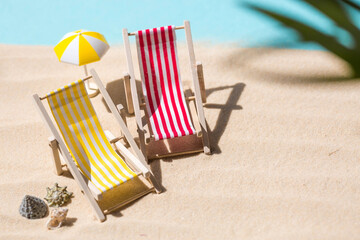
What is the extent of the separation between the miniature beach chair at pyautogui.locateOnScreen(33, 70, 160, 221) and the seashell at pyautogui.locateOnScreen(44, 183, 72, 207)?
0.21 m

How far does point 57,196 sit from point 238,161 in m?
1.49

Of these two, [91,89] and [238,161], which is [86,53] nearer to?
[91,89]

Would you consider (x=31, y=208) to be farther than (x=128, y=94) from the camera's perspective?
No

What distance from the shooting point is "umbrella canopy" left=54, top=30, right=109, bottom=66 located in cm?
480

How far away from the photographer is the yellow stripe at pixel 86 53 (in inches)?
189

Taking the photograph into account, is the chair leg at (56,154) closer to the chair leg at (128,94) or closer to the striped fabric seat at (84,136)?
the striped fabric seat at (84,136)

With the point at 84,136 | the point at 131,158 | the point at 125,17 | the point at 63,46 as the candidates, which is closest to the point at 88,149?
the point at 84,136

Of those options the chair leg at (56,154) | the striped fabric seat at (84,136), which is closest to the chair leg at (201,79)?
the striped fabric seat at (84,136)

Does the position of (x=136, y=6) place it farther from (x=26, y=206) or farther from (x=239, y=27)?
(x=26, y=206)

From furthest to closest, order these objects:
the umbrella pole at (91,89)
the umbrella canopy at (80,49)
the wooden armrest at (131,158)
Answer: the umbrella pole at (91,89)
the umbrella canopy at (80,49)
the wooden armrest at (131,158)

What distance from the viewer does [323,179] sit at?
13.5 feet

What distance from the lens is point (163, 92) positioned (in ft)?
15.4

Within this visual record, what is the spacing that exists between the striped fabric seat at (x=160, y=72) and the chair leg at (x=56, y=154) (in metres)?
0.86

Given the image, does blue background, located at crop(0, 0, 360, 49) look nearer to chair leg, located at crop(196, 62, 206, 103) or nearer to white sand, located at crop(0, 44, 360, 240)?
white sand, located at crop(0, 44, 360, 240)
